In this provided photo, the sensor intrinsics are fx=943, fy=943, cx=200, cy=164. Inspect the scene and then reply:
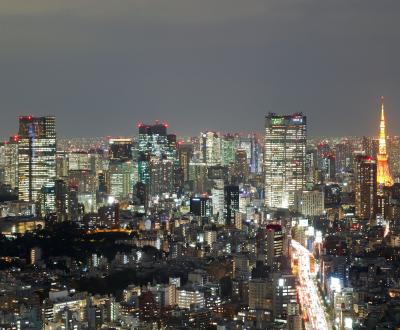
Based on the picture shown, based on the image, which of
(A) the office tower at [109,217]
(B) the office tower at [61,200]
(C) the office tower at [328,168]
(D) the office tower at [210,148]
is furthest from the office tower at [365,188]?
(D) the office tower at [210,148]

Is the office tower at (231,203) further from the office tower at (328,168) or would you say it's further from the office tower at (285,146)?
the office tower at (328,168)

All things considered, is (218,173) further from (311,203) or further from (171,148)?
(311,203)

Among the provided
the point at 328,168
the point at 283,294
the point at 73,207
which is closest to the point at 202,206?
the point at 73,207

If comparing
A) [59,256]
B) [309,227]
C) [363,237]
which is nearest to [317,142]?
[309,227]

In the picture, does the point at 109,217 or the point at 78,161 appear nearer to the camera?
the point at 109,217

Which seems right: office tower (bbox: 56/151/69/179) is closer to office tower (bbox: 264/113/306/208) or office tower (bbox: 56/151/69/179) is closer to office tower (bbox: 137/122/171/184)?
office tower (bbox: 137/122/171/184)

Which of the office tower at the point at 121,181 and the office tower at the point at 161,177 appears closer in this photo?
the office tower at the point at 161,177

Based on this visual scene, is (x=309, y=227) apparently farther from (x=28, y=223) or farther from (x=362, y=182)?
(x=28, y=223)
